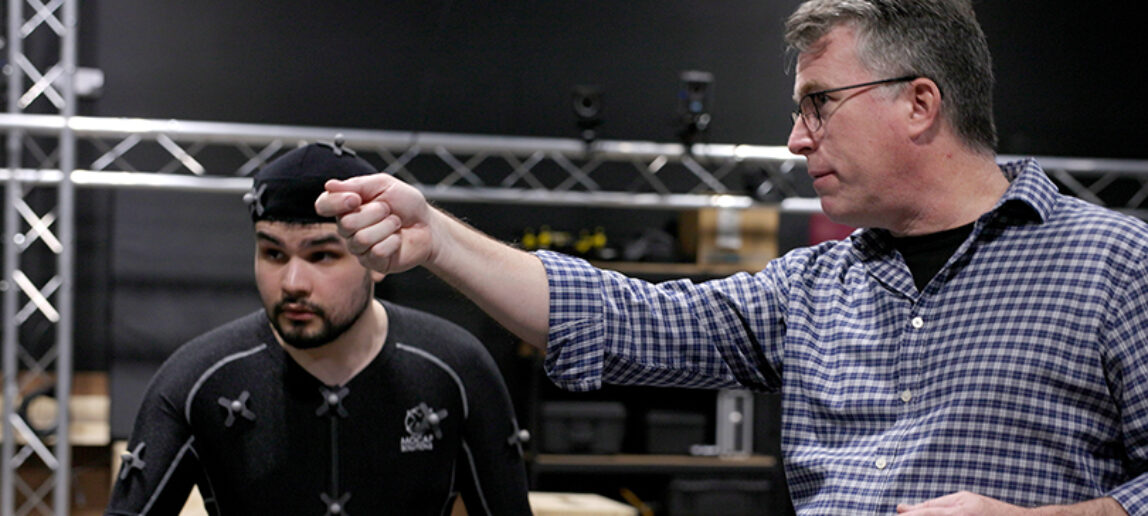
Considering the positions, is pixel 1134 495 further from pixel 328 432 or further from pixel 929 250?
pixel 328 432

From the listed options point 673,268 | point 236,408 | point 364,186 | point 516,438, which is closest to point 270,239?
point 236,408

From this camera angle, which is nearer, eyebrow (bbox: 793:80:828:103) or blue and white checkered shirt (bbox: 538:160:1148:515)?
blue and white checkered shirt (bbox: 538:160:1148:515)

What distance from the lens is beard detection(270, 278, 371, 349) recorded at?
2.45m

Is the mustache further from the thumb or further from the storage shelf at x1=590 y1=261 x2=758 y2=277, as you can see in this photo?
the storage shelf at x1=590 y1=261 x2=758 y2=277

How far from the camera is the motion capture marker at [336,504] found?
246 cm

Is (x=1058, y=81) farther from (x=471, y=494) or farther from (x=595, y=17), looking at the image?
(x=471, y=494)

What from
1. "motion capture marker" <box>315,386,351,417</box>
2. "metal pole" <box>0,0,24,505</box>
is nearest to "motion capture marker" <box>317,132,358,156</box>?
"motion capture marker" <box>315,386,351,417</box>

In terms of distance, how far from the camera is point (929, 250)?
1.75 m

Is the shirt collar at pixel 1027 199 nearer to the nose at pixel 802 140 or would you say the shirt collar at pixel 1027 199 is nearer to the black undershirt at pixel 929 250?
the black undershirt at pixel 929 250

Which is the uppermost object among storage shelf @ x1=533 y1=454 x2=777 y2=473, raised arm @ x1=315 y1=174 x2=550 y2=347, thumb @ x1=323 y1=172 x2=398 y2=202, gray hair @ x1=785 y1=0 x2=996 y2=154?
gray hair @ x1=785 y1=0 x2=996 y2=154

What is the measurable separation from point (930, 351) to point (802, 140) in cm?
35

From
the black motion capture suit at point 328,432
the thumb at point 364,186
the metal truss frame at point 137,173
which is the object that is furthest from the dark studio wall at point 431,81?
the thumb at point 364,186

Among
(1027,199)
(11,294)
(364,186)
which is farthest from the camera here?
(11,294)

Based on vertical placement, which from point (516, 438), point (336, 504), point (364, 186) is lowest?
point (336, 504)
